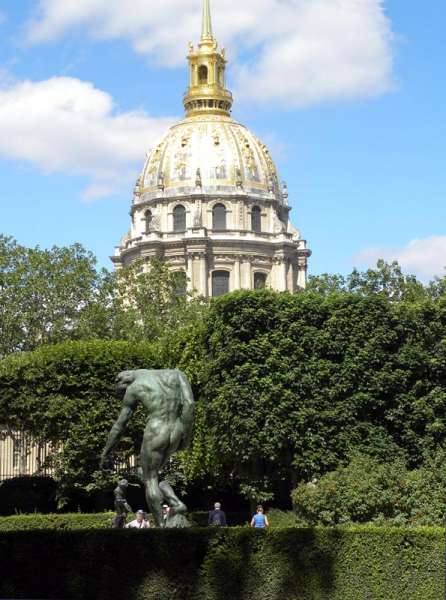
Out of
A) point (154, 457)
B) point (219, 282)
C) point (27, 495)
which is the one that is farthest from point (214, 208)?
point (154, 457)

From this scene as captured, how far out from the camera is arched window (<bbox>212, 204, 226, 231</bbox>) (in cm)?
10794

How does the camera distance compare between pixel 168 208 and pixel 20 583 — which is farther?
pixel 168 208

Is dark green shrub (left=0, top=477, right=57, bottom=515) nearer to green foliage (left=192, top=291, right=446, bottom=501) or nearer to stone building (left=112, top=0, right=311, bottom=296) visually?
green foliage (left=192, top=291, right=446, bottom=501)

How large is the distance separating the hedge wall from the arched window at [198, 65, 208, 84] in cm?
10576

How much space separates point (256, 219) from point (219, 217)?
3.86 m

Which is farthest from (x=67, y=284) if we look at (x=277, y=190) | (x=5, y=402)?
(x=277, y=190)

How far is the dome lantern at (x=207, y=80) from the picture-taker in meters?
116

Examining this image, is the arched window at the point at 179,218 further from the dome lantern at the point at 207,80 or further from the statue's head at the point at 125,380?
the statue's head at the point at 125,380

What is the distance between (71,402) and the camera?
113 feet

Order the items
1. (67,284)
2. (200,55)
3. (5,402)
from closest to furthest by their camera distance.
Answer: (5,402), (67,284), (200,55)

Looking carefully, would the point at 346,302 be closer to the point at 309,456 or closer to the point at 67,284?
the point at 309,456

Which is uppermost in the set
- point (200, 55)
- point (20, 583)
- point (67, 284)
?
point (200, 55)

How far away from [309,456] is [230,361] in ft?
12.8

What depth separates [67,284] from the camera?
5206 cm
